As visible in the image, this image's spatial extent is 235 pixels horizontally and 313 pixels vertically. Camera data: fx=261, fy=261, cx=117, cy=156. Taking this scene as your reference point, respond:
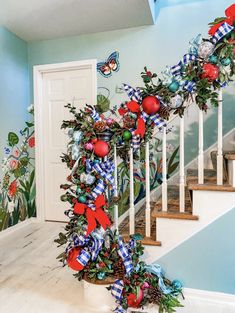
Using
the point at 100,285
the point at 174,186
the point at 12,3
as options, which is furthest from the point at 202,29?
the point at 100,285

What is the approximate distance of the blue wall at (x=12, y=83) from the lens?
3084 millimetres

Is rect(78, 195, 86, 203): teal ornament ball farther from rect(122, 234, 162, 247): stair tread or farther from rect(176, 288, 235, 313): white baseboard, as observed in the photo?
rect(176, 288, 235, 313): white baseboard

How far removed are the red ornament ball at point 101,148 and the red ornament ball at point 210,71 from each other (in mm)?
749

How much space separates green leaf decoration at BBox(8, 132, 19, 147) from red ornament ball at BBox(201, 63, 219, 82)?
8.15 feet

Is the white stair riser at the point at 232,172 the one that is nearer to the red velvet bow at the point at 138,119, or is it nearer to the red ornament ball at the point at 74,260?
the red velvet bow at the point at 138,119

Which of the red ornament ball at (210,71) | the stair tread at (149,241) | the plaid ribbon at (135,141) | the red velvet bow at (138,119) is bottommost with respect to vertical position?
the stair tread at (149,241)

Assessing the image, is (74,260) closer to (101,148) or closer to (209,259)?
(101,148)

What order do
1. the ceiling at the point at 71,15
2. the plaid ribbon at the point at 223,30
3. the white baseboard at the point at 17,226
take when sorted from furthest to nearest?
the white baseboard at the point at 17,226 < the ceiling at the point at 71,15 < the plaid ribbon at the point at 223,30

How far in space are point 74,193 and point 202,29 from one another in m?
2.33

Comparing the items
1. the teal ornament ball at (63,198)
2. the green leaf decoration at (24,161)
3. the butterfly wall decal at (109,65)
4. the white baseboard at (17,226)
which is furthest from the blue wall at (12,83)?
the teal ornament ball at (63,198)

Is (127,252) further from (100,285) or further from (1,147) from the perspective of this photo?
(1,147)

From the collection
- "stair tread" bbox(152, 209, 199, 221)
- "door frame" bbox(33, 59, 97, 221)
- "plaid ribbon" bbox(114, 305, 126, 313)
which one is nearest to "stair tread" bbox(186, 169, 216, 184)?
"stair tread" bbox(152, 209, 199, 221)

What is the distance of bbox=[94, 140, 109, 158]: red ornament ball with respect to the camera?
1.64 meters

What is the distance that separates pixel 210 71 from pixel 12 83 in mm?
2532
